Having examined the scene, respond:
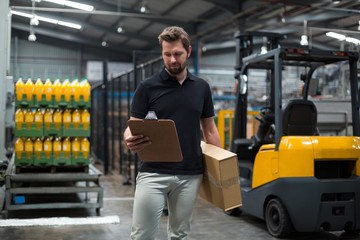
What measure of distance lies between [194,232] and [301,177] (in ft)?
4.93

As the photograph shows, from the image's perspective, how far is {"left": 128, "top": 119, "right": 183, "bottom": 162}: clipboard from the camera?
263 cm

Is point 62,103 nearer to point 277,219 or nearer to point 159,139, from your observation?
point 277,219

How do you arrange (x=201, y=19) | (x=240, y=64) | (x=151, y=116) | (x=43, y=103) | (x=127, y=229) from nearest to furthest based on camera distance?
(x=151, y=116), (x=127, y=229), (x=43, y=103), (x=240, y=64), (x=201, y=19)

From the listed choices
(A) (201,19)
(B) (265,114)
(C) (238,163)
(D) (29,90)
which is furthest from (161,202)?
(A) (201,19)

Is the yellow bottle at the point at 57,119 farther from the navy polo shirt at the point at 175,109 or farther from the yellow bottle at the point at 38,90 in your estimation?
the navy polo shirt at the point at 175,109

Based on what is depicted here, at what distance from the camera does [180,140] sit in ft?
9.47

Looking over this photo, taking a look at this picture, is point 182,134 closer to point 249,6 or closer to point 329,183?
point 329,183

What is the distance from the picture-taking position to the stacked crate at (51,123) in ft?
21.4

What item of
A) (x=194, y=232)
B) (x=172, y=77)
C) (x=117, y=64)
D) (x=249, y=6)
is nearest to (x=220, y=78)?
(x=117, y=64)

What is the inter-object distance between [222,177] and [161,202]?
40cm

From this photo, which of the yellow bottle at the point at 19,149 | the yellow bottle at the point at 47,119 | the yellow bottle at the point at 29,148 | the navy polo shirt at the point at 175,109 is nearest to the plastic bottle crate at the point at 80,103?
the yellow bottle at the point at 47,119

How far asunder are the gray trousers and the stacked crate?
4.00 meters

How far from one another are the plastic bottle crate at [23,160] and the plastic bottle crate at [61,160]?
315mm

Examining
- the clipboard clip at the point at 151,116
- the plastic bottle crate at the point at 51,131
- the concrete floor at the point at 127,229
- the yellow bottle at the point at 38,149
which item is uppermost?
the clipboard clip at the point at 151,116
